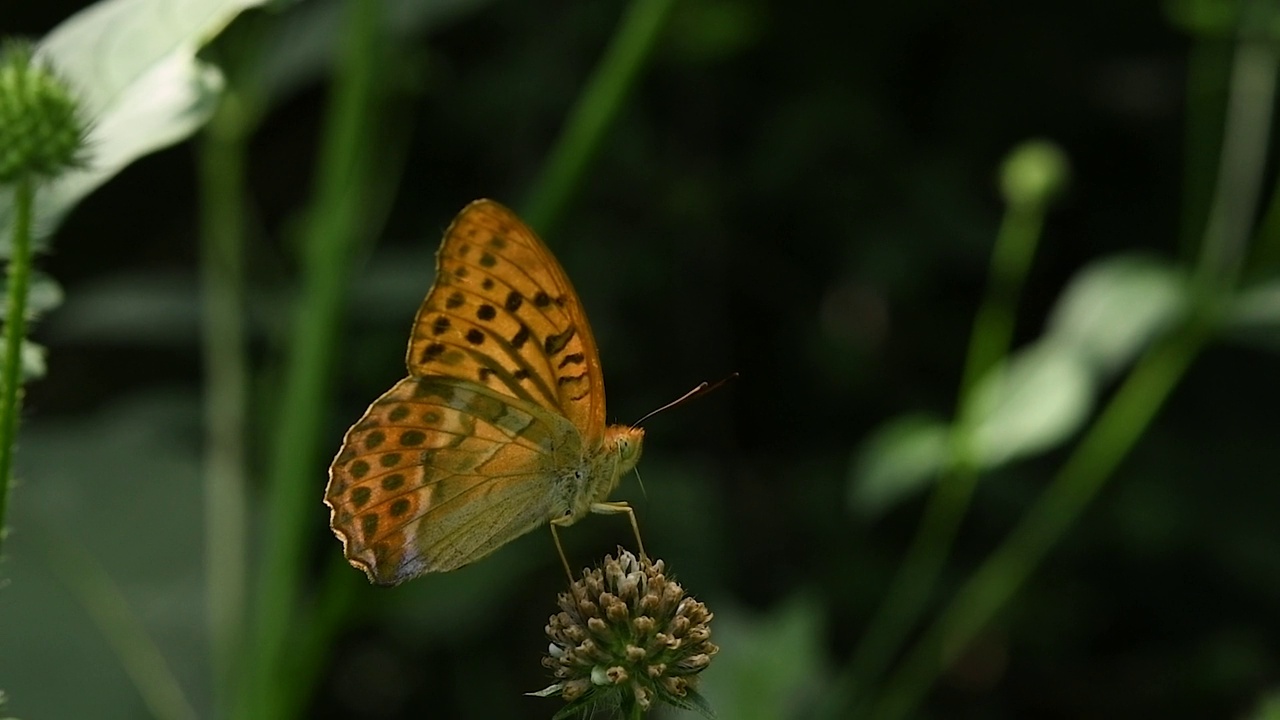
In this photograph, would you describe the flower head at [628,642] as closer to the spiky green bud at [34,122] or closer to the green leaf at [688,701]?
the green leaf at [688,701]

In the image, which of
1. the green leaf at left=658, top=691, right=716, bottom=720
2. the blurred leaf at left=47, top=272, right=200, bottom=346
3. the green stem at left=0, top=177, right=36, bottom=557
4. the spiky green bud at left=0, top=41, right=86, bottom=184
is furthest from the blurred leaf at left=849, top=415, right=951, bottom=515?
the green stem at left=0, top=177, right=36, bottom=557

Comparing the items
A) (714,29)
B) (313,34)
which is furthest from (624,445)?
(714,29)

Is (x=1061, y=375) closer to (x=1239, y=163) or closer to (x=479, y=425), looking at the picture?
(x=1239, y=163)

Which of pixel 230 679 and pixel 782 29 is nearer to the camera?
pixel 230 679

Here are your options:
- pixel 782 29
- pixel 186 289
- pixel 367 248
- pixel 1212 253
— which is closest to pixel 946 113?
pixel 782 29

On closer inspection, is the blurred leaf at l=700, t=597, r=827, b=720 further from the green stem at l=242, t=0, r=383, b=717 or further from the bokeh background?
the bokeh background

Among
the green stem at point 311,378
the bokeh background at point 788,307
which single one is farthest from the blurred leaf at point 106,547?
the green stem at point 311,378

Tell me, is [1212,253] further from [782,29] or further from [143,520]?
[143,520]
